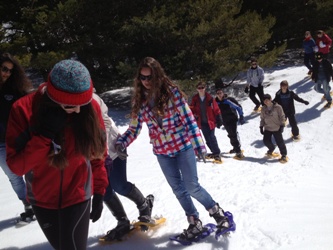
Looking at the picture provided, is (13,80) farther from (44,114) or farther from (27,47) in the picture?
(27,47)

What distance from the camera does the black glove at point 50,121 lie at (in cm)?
211

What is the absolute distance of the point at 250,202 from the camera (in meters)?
5.04

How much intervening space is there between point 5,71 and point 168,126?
219 centimetres

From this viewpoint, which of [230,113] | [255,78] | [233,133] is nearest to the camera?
[230,113]

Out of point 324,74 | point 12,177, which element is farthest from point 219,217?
point 324,74

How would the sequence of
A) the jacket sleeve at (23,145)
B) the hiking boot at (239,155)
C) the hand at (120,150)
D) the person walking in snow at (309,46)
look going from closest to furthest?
the jacket sleeve at (23,145) < the hand at (120,150) < the hiking boot at (239,155) < the person walking in snow at (309,46)

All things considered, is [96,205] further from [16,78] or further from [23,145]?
[16,78]

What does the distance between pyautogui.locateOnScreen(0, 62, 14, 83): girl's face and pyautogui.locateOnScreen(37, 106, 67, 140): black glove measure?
2333 mm

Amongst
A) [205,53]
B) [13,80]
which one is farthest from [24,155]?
[205,53]

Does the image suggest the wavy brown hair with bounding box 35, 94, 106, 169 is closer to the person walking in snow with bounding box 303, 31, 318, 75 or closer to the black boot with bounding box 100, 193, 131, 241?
the black boot with bounding box 100, 193, 131, 241

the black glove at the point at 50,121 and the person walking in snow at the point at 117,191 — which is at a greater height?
the black glove at the point at 50,121

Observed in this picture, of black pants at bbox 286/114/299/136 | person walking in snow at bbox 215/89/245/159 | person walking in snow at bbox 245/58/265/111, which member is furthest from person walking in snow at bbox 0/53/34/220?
person walking in snow at bbox 245/58/265/111

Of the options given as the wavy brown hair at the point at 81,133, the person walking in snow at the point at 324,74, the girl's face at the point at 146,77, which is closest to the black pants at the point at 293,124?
the person walking in snow at the point at 324,74

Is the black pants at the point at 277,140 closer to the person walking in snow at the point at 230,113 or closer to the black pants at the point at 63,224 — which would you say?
the person walking in snow at the point at 230,113
